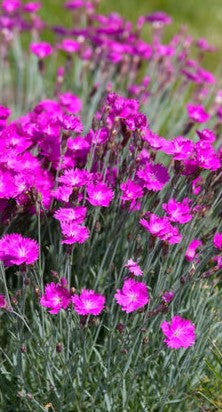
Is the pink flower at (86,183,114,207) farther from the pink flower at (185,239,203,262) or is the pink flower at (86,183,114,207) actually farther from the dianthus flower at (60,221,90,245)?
the pink flower at (185,239,203,262)

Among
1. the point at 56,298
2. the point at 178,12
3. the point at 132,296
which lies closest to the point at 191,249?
the point at 132,296

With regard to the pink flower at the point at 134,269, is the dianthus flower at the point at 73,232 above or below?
above

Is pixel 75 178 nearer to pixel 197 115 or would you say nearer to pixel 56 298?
pixel 56 298

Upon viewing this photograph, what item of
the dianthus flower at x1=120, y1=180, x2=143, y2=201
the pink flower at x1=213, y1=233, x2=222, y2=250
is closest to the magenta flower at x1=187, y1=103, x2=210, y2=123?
the dianthus flower at x1=120, y1=180, x2=143, y2=201

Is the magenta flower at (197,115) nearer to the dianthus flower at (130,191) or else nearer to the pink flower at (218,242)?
the dianthus flower at (130,191)

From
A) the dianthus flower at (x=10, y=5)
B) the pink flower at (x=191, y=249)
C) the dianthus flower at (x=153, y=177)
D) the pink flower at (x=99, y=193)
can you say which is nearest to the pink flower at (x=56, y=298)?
the pink flower at (x=99, y=193)
